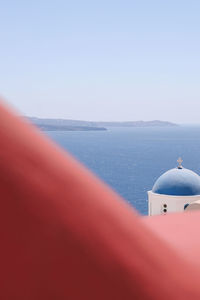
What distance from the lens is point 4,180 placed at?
5.09 ft

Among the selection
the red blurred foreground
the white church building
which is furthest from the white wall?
the red blurred foreground

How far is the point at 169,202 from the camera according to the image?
13539 millimetres

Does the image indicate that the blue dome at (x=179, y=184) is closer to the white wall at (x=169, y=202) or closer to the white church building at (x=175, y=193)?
the white church building at (x=175, y=193)

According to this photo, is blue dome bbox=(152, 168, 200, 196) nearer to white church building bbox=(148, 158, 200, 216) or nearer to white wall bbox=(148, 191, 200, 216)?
white church building bbox=(148, 158, 200, 216)

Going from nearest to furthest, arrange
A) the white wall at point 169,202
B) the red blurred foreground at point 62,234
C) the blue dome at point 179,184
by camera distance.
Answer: the red blurred foreground at point 62,234 → the white wall at point 169,202 → the blue dome at point 179,184

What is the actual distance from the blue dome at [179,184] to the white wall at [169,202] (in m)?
0.14

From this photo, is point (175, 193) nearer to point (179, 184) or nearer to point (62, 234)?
point (179, 184)

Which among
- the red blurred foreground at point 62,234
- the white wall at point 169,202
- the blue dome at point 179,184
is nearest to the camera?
the red blurred foreground at point 62,234

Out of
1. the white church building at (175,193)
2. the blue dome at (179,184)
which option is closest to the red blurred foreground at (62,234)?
the white church building at (175,193)

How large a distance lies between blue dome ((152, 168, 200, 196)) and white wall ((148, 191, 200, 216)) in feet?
0.47

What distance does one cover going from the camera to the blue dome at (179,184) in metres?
13.5

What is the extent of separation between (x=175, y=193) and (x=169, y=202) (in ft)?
1.14

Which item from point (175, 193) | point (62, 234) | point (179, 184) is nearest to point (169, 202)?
point (175, 193)

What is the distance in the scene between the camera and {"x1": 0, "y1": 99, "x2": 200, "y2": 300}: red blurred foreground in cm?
156
